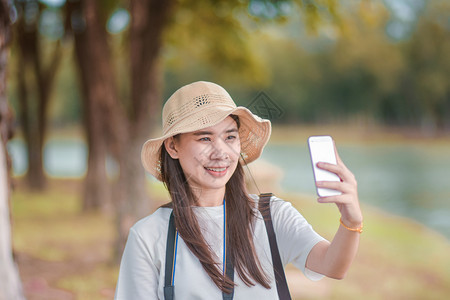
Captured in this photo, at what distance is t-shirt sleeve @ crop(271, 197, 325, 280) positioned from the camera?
1.43 m

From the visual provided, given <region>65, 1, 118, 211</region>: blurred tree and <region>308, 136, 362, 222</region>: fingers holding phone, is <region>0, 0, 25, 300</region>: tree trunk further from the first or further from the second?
<region>65, 1, 118, 211</region>: blurred tree

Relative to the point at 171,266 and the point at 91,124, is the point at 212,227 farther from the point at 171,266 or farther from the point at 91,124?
the point at 91,124

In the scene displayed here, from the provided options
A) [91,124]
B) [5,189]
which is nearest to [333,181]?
[5,189]

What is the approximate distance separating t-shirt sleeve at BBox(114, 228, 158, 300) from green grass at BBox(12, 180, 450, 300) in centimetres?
195

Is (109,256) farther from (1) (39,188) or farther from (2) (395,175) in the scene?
(2) (395,175)

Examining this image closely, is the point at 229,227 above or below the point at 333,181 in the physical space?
below

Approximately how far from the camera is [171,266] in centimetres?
139

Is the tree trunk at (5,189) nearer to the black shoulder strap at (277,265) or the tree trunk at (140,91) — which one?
the black shoulder strap at (277,265)

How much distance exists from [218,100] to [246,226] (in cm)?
41

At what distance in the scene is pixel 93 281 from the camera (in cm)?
494

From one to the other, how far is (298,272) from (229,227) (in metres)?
4.40

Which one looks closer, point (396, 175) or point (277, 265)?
point (277, 265)

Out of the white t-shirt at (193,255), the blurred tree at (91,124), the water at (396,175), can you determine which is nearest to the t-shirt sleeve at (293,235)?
the white t-shirt at (193,255)

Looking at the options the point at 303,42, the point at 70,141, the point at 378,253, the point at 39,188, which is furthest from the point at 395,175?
the point at 70,141
